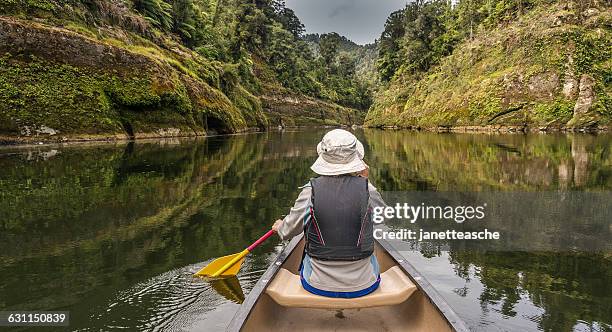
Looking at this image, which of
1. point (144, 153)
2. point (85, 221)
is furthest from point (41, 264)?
point (144, 153)

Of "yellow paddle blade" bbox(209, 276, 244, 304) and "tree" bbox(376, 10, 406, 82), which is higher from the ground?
"tree" bbox(376, 10, 406, 82)

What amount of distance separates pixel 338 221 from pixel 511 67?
4339cm

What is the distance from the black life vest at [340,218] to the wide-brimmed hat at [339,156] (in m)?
0.07

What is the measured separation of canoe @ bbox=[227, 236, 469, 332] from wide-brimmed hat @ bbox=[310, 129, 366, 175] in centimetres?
106

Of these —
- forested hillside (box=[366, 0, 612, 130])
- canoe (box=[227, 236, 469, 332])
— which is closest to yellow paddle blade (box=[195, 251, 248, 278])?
canoe (box=[227, 236, 469, 332])

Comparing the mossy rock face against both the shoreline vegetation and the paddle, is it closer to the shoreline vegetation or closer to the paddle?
the shoreline vegetation

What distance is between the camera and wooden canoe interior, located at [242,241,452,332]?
140 inches

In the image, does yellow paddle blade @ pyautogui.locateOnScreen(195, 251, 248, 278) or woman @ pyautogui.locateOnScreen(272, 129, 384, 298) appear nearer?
woman @ pyautogui.locateOnScreen(272, 129, 384, 298)

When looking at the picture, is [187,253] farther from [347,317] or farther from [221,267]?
[347,317]

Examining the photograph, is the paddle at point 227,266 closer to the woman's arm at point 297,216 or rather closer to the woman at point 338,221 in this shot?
the woman's arm at point 297,216

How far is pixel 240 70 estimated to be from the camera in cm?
5709

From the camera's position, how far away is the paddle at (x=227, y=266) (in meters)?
5.50

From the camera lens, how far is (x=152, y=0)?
38844 mm

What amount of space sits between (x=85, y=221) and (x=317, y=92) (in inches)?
3141
